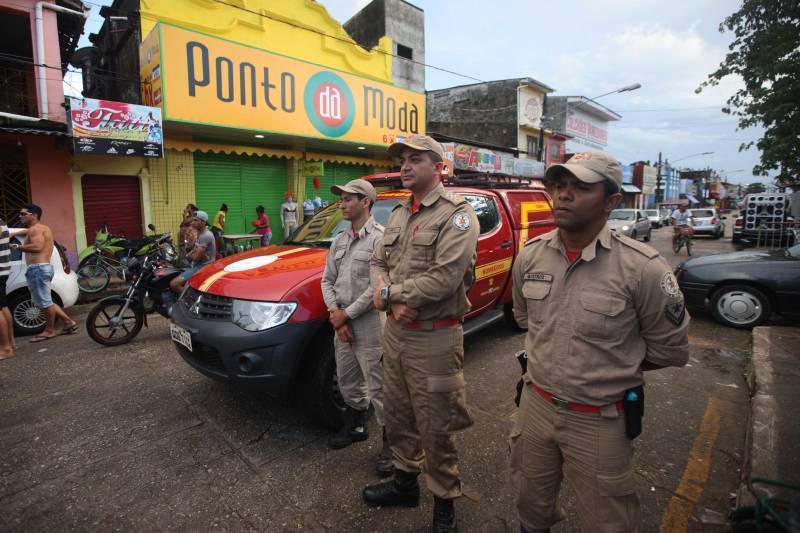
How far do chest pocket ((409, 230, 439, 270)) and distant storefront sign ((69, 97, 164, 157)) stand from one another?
28.4ft

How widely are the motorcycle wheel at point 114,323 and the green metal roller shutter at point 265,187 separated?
7.03 m

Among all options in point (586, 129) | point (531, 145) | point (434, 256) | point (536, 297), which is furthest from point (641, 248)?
point (586, 129)

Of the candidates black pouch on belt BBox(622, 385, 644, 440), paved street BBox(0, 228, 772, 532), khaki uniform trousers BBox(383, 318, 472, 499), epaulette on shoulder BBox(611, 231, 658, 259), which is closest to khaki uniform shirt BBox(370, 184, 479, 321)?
khaki uniform trousers BBox(383, 318, 472, 499)

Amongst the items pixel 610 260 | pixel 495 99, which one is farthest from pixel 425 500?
pixel 495 99

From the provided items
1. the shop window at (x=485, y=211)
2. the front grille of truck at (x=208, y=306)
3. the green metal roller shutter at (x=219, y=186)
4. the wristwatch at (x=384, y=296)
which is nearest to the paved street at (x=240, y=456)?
the front grille of truck at (x=208, y=306)

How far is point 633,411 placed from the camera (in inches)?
59.8

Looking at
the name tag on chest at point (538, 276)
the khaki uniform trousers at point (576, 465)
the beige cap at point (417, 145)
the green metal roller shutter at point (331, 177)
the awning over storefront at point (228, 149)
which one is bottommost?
the khaki uniform trousers at point (576, 465)

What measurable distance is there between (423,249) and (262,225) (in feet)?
34.0

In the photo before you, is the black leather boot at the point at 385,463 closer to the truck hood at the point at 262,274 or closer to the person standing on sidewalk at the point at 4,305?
the truck hood at the point at 262,274

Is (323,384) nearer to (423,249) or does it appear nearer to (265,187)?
(423,249)

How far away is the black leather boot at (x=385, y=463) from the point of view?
2675 mm

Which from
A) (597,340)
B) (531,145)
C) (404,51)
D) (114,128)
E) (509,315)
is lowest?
(509,315)

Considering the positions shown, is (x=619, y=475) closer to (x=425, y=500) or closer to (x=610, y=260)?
(x=610, y=260)

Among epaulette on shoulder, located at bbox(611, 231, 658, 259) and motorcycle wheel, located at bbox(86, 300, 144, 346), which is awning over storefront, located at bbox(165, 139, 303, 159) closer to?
motorcycle wheel, located at bbox(86, 300, 144, 346)
